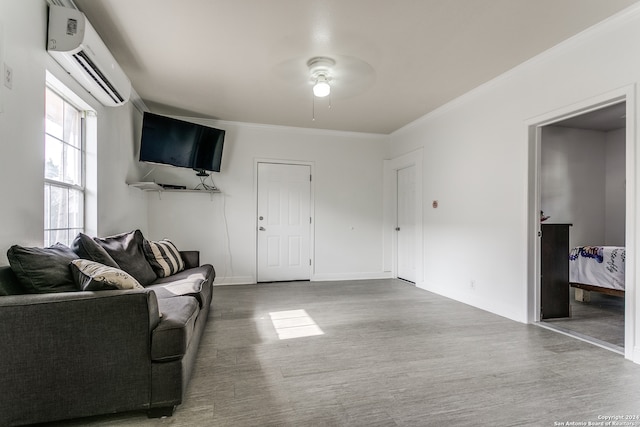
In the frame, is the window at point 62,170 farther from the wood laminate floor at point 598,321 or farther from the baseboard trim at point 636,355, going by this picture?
the wood laminate floor at point 598,321

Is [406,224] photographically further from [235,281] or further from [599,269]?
[235,281]

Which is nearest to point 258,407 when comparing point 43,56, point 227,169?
point 43,56

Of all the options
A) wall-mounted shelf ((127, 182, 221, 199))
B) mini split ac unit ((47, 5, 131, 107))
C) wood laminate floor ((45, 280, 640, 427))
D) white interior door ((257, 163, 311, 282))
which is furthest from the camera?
white interior door ((257, 163, 311, 282))

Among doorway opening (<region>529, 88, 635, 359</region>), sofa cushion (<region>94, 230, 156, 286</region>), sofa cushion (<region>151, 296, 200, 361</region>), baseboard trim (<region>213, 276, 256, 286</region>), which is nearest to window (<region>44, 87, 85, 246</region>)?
sofa cushion (<region>94, 230, 156, 286</region>)

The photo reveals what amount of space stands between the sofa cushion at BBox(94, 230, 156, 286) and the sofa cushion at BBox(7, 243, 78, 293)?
921mm

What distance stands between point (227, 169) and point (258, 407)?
12.8 feet

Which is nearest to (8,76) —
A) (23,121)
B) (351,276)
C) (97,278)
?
(23,121)

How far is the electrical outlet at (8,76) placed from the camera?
5.81ft

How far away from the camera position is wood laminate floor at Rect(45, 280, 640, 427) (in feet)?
5.63

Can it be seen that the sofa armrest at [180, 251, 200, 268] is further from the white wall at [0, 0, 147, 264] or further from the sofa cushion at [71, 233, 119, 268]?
the white wall at [0, 0, 147, 264]

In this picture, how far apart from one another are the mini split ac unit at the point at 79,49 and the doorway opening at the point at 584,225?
3.71m

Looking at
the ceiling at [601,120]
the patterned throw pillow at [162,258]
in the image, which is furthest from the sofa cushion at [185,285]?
the ceiling at [601,120]

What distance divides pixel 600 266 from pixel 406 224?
250 centimetres

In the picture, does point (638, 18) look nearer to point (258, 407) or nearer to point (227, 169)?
point (258, 407)
